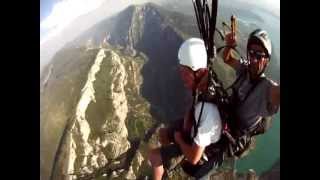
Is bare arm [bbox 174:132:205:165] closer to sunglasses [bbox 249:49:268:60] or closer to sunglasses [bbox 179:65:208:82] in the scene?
sunglasses [bbox 179:65:208:82]

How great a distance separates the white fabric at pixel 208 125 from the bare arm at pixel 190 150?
3cm

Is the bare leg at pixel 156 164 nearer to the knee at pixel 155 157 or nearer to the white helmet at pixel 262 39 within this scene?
the knee at pixel 155 157

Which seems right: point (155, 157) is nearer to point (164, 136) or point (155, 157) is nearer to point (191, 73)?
point (164, 136)

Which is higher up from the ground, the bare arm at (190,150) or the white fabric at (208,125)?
the white fabric at (208,125)

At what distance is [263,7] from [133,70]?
0.83 metres

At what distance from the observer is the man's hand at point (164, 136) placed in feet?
16.3

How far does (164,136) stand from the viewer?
498cm

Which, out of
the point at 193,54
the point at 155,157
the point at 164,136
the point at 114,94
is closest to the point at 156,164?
the point at 155,157

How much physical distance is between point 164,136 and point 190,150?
187 mm

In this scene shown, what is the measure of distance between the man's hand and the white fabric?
19cm

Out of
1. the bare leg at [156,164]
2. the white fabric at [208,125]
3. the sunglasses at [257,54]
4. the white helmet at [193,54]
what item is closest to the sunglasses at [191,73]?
the white helmet at [193,54]

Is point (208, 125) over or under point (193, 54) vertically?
under
